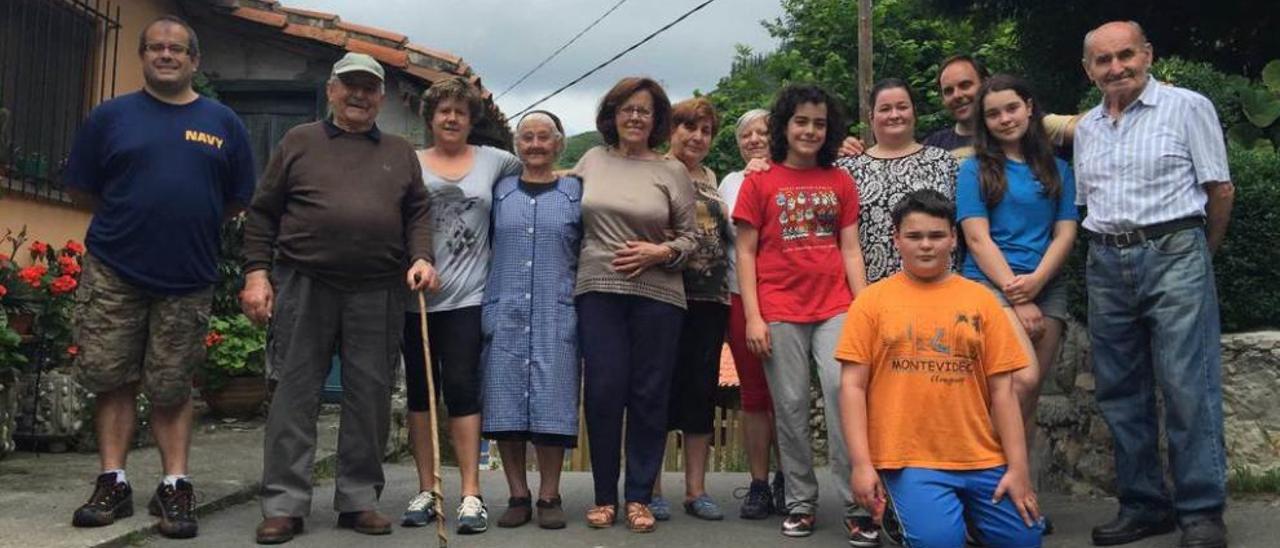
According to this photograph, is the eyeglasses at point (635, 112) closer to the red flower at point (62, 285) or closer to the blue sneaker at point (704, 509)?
the blue sneaker at point (704, 509)

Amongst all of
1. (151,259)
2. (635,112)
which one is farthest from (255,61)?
(635,112)

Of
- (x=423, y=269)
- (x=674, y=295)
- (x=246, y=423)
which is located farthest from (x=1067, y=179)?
(x=246, y=423)

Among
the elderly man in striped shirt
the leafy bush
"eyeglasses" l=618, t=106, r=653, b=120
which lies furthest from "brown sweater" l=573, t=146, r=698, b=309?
the leafy bush

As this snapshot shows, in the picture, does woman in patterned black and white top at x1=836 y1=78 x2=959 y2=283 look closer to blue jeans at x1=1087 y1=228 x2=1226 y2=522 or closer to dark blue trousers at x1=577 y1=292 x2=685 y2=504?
blue jeans at x1=1087 y1=228 x2=1226 y2=522

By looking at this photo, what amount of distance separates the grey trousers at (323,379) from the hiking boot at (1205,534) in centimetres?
290

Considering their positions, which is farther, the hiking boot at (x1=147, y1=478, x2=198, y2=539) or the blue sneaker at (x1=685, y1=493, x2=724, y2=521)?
the blue sneaker at (x1=685, y1=493, x2=724, y2=521)

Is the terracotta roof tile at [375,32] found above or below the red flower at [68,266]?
above

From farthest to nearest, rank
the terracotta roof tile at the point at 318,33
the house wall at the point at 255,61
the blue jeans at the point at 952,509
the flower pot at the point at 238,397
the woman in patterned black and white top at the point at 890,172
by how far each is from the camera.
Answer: the house wall at the point at 255,61, the terracotta roof tile at the point at 318,33, the flower pot at the point at 238,397, the woman in patterned black and white top at the point at 890,172, the blue jeans at the point at 952,509

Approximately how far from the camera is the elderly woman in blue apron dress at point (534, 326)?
484 centimetres

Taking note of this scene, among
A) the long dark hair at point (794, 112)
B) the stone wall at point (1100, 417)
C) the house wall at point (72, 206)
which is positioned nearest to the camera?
the long dark hair at point (794, 112)

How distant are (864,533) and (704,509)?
880mm

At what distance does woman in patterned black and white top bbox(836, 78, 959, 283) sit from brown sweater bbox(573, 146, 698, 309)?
2.26 ft

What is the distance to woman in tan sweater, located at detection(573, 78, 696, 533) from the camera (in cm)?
483

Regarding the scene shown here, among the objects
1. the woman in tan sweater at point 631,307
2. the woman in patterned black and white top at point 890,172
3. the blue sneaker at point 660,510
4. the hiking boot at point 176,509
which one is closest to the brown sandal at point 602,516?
the woman in tan sweater at point 631,307
